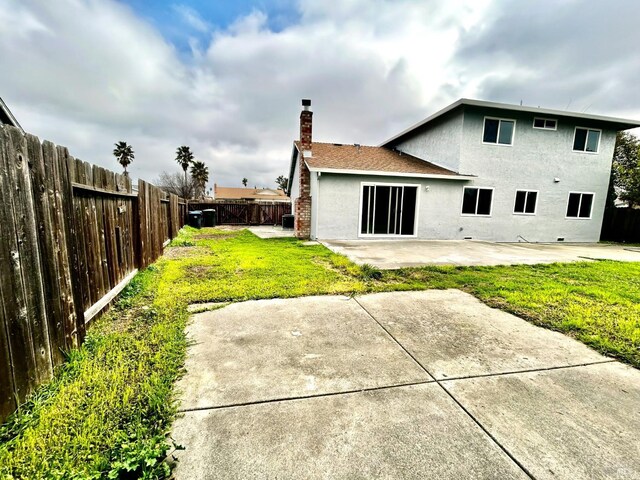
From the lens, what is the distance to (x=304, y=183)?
1157cm

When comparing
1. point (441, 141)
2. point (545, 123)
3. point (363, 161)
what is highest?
point (545, 123)

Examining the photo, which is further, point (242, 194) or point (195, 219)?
point (242, 194)

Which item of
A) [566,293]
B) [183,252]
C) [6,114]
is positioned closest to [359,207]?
[183,252]

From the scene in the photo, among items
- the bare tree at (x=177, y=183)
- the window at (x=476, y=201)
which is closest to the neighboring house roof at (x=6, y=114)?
the window at (x=476, y=201)

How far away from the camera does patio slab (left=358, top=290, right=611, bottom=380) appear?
95.3 inches

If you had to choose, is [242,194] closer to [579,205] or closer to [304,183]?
[304,183]

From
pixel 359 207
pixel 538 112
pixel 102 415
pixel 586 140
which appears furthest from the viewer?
pixel 586 140

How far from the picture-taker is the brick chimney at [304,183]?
36.7 feet

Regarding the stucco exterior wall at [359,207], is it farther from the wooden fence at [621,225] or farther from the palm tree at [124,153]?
the palm tree at [124,153]

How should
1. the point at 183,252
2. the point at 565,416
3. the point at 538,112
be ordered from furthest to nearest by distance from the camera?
the point at 538,112 → the point at 183,252 → the point at 565,416

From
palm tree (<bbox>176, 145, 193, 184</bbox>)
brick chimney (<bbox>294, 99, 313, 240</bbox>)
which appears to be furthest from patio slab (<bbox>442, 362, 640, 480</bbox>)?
palm tree (<bbox>176, 145, 193, 184</bbox>)

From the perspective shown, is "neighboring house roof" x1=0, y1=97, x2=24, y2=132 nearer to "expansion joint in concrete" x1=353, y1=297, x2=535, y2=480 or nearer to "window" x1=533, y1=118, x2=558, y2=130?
"expansion joint in concrete" x1=353, y1=297, x2=535, y2=480

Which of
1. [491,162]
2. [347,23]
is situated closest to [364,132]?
[491,162]

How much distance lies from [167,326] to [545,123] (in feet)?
52.5
